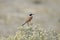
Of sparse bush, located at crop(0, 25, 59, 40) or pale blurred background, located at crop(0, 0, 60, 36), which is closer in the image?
sparse bush, located at crop(0, 25, 59, 40)

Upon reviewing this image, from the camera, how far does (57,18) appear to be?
8.80 meters

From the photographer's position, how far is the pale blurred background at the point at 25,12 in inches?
324

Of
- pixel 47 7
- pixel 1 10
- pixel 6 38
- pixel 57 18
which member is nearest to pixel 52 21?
pixel 57 18

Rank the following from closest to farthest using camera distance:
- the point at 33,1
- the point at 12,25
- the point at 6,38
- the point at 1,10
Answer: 1. the point at 6,38
2. the point at 12,25
3. the point at 1,10
4. the point at 33,1

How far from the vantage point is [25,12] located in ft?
27.6

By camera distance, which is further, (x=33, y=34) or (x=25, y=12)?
(x=25, y=12)

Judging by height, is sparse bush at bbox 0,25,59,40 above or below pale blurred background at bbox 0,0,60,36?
above

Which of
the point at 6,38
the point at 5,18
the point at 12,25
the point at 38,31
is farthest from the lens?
the point at 5,18

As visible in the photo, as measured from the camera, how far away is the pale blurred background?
822 centimetres

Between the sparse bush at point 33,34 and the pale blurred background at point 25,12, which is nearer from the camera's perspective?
the sparse bush at point 33,34

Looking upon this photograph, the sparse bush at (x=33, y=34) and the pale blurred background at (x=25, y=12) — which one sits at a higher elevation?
the sparse bush at (x=33, y=34)

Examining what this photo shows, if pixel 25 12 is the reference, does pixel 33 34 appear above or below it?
above

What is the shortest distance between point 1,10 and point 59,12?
1603mm

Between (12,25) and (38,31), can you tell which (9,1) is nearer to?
(12,25)
